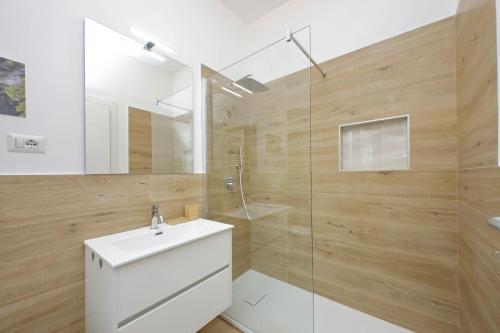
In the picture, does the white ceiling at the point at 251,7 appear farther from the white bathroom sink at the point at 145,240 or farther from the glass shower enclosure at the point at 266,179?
the white bathroom sink at the point at 145,240

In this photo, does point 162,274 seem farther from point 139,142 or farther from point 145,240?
point 139,142

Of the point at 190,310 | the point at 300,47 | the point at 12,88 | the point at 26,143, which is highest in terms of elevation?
the point at 300,47

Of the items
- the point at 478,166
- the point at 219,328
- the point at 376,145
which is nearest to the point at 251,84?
the point at 376,145

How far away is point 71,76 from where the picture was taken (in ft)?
3.31

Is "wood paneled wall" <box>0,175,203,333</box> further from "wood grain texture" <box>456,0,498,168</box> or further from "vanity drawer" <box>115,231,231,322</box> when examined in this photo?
"wood grain texture" <box>456,0,498,168</box>

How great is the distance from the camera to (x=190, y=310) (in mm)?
1044

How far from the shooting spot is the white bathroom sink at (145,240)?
85 cm

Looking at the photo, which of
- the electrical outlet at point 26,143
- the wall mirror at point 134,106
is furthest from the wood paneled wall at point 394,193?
the electrical outlet at point 26,143

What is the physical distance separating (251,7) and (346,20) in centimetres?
98

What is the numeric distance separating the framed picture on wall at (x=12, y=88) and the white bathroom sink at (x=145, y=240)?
0.71 m

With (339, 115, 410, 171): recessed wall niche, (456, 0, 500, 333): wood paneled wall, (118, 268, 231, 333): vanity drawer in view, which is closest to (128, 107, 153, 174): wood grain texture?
(118, 268, 231, 333): vanity drawer

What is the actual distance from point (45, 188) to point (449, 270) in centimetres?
233

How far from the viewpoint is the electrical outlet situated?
33.2 inches

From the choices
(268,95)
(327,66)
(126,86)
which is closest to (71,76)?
(126,86)
